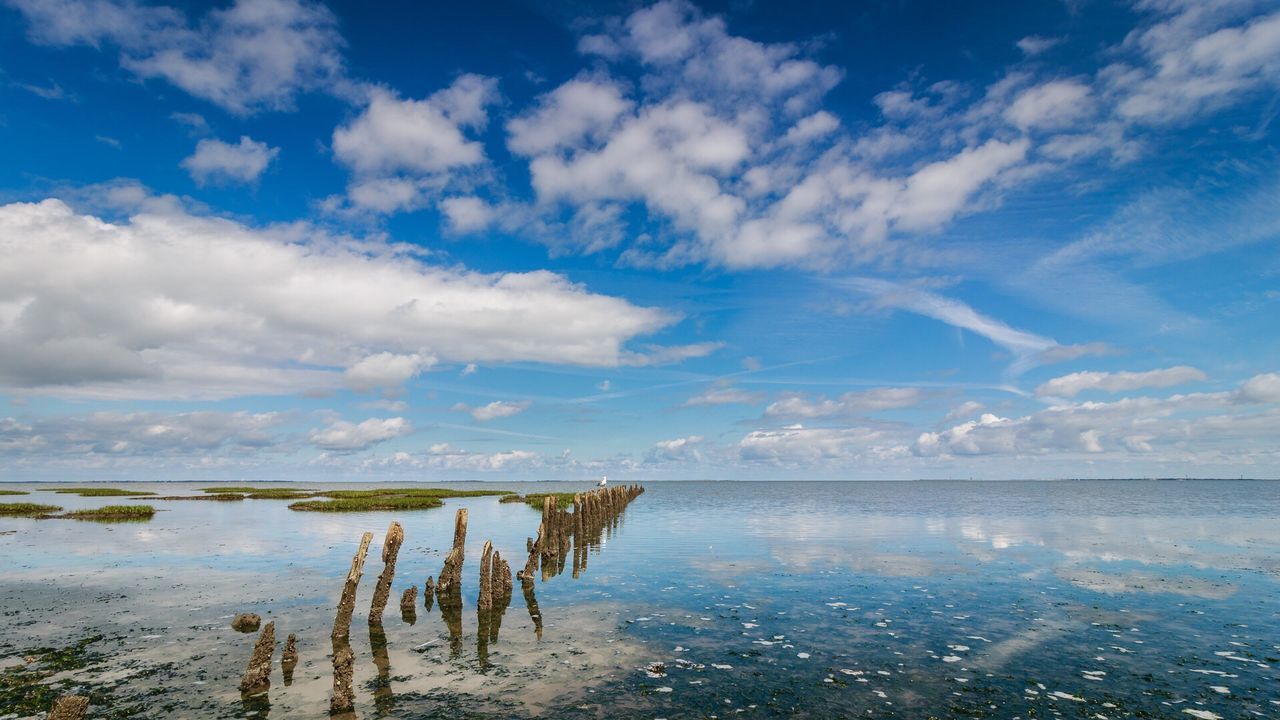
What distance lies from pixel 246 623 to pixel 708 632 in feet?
42.9

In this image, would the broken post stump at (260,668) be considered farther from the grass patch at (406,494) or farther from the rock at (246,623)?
the grass patch at (406,494)

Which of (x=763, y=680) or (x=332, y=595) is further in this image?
(x=332, y=595)

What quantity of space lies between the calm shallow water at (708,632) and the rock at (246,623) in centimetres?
45

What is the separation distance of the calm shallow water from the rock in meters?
0.45

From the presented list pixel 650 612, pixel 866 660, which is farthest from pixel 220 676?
pixel 866 660

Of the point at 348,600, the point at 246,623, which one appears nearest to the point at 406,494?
the point at 246,623

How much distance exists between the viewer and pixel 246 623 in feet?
60.7

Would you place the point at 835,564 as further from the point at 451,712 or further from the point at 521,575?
the point at 451,712

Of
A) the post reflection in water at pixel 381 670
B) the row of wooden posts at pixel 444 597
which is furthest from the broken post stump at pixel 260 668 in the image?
the post reflection in water at pixel 381 670

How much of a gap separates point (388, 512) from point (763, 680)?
6040 cm

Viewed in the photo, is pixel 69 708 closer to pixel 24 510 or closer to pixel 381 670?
pixel 381 670

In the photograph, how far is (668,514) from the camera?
229 ft

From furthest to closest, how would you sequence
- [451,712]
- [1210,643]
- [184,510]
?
1. [184,510]
2. [1210,643]
3. [451,712]

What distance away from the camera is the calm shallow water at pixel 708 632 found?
13.1 meters
